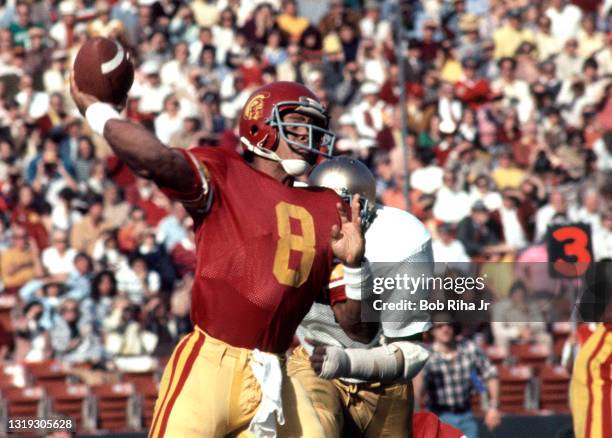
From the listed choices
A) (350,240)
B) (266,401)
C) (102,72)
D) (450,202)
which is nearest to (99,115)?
(102,72)

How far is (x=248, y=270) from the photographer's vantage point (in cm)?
484

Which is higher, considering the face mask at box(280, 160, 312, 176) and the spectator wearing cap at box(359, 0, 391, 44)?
the spectator wearing cap at box(359, 0, 391, 44)

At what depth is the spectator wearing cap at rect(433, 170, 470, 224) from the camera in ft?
41.6

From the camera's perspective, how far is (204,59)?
14.9 m

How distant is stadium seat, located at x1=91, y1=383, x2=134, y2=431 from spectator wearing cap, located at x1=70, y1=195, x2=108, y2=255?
1.85 m

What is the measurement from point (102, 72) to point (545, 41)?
1186 centimetres

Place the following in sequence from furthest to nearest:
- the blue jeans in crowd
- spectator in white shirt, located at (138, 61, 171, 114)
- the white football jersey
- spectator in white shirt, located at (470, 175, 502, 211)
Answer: spectator in white shirt, located at (138, 61, 171, 114) → spectator in white shirt, located at (470, 175, 502, 211) → the blue jeans in crowd → the white football jersey

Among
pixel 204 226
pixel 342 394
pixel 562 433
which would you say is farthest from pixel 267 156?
pixel 562 433

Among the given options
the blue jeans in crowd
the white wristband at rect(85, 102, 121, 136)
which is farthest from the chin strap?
the blue jeans in crowd

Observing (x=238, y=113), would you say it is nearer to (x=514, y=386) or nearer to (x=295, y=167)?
(x=514, y=386)

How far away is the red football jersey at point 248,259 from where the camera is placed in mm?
4836

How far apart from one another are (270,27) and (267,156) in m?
10.6

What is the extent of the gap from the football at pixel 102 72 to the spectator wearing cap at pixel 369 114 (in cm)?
910

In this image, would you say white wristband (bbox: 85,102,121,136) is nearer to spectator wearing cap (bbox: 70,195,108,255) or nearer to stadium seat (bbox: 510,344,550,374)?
stadium seat (bbox: 510,344,550,374)
